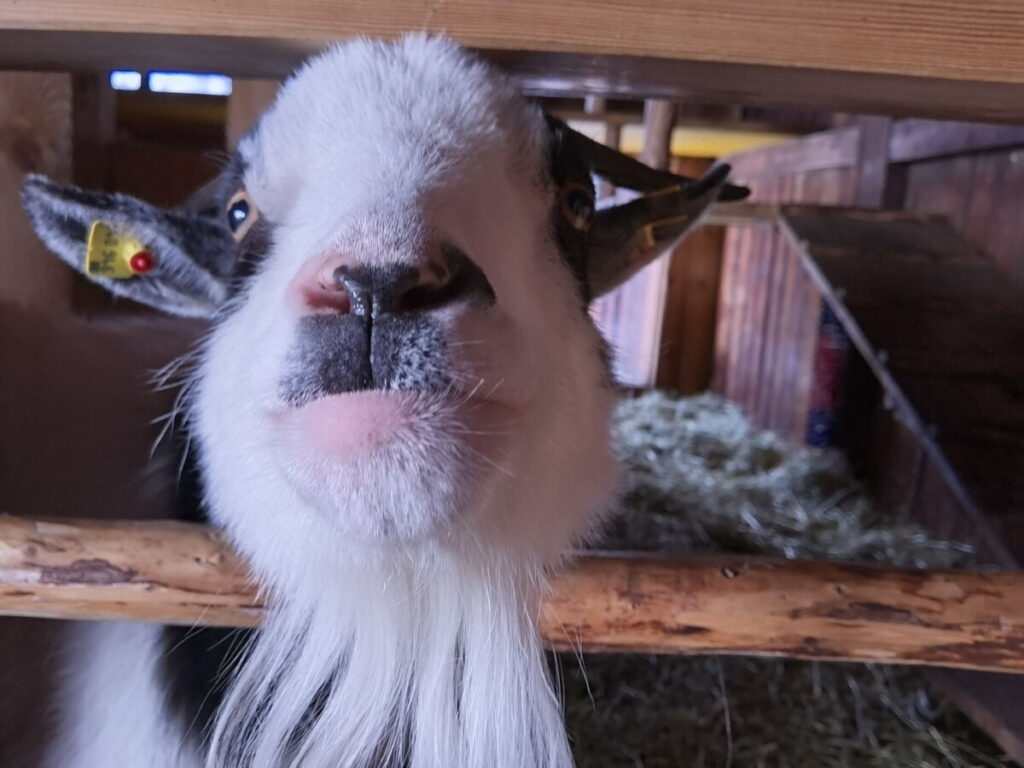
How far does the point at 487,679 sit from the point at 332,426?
0.56m

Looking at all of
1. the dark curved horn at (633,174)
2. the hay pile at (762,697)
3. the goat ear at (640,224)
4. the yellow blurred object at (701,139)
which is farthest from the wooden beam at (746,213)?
the goat ear at (640,224)

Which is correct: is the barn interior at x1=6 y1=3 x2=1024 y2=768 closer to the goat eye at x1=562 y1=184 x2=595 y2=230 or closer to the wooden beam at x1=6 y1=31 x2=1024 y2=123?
the wooden beam at x1=6 y1=31 x2=1024 y2=123

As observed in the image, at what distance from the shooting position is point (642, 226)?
1878mm

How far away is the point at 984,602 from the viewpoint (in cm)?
129

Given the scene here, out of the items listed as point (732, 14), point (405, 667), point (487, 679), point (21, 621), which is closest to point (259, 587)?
point (405, 667)

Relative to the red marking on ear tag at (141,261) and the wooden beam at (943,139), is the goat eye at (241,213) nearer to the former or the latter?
the red marking on ear tag at (141,261)

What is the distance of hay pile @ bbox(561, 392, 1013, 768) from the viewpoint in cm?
213

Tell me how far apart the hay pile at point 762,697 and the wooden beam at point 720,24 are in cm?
83

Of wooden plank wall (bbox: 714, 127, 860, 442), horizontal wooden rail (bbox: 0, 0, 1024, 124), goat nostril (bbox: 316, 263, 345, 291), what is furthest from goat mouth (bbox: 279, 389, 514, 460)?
wooden plank wall (bbox: 714, 127, 860, 442)

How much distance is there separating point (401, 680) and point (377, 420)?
1.78ft

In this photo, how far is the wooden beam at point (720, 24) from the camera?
1.15 meters

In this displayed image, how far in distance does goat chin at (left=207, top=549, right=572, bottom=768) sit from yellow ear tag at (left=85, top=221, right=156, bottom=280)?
75 centimetres

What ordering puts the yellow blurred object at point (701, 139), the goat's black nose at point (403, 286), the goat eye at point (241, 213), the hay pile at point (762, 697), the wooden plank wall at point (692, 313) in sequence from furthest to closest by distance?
1. the wooden plank wall at point (692, 313)
2. the yellow blurred object at point (701, 139)
3. the hay pile at point (762, 697)
4. the goat eye at point (241, 213)
5. the goat's black nose at point (403, 286)

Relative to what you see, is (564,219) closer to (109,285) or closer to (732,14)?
(732,14)
